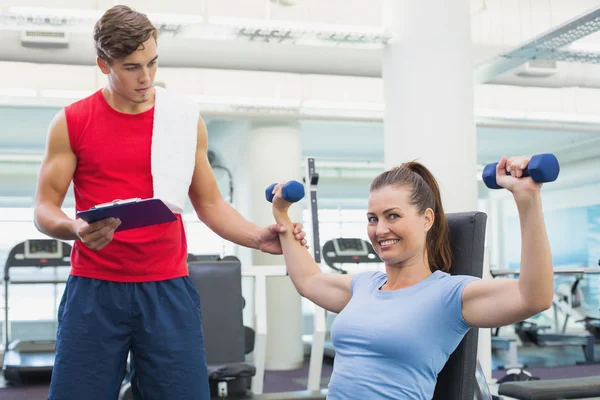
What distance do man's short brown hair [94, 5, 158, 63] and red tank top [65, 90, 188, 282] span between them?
14 cm

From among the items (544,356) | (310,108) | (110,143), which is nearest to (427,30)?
(310,108)

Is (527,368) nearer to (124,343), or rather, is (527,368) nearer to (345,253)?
(345,253)

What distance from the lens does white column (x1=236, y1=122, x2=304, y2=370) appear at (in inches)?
281

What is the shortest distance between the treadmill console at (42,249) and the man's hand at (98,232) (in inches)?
222

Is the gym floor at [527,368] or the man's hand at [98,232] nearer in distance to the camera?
the man's hand at [98,232]

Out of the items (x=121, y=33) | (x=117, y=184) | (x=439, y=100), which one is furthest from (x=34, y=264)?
(x=121, y=33)

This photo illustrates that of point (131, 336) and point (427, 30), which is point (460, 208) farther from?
point (131, 336)

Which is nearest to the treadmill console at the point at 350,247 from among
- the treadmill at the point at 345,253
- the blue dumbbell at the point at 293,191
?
the treadmill at the point at 345,253

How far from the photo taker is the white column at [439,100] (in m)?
4.25

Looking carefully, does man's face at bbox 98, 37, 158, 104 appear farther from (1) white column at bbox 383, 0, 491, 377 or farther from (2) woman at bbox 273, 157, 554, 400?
(1) white column at bbox 383, 0, 491, 377

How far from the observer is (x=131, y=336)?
5.27 feet

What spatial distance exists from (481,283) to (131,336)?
0.77m

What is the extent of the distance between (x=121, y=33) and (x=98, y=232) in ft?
1.46

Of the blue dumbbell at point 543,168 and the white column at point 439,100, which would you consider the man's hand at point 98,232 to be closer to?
the blue dumbbell at point 543,168
